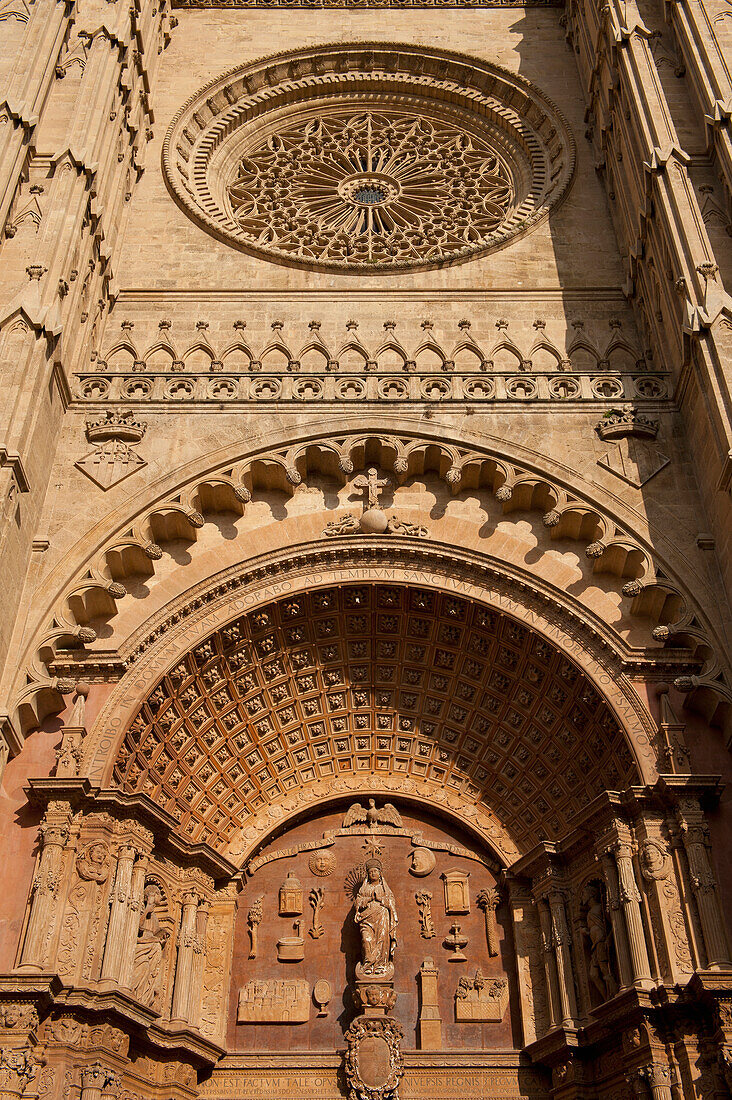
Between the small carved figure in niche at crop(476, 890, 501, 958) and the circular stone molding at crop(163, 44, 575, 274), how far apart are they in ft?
30.9

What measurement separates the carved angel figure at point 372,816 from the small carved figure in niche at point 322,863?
0.45 m

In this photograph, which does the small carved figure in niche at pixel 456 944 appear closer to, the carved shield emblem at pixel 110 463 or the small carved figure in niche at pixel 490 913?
the small carved figure in niche at pixel 490 913

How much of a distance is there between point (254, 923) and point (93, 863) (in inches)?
101

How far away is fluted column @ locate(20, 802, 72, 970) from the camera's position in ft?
31.8

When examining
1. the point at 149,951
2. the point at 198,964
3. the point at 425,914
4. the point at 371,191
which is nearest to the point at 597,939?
the point at 425,914

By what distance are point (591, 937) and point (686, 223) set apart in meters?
8.51

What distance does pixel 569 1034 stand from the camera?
10625 mm

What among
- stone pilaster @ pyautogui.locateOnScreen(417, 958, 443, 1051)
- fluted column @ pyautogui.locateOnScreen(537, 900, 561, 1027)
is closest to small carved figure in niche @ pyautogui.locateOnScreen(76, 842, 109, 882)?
stone pilaster @ pyautogui.locateOnScreen(417, 958, 443, 1051)

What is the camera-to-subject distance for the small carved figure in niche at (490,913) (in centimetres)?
1218

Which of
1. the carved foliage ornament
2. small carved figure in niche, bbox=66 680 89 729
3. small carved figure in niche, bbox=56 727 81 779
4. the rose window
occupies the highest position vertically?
the rose window

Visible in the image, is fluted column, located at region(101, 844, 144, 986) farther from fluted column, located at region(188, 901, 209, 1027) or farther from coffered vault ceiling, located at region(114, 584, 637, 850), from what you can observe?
fluted column, located at region(188, 901, 209, 1027)

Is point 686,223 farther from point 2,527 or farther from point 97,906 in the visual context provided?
point 97,906

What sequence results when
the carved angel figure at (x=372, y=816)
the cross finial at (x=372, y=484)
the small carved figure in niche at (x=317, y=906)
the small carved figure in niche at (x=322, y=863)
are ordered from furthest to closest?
the carved angel figure at (x=372, y=816) → the cross finial at (x=372, y=484) → the small carved figure in niche at (x=322, y=863) → the small carved figure in niche at (x=317, y=906)

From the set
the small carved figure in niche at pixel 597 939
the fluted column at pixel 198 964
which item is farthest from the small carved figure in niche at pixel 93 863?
the small carved figure in niche at pixel 597 939
